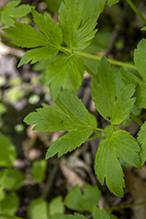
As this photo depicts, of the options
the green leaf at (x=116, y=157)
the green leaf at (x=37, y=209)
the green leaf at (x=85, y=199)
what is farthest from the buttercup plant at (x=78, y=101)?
the green leaf at (x=37, y=209)

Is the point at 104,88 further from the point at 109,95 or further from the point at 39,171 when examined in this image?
the point at 39,171

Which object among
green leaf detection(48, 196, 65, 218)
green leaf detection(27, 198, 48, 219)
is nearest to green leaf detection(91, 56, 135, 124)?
green leaf detection(48, 196, 65, 218)

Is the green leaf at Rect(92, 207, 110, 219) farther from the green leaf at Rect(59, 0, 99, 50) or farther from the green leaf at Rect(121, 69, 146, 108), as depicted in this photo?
the green leaf at Rect(59, 0, 99, 50)

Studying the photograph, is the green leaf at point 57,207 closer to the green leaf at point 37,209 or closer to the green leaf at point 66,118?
the green leaf at point 37,209

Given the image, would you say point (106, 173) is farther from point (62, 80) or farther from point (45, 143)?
point (45, 143)

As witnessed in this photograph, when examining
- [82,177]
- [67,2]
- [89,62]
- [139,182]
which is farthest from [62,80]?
[82,177]

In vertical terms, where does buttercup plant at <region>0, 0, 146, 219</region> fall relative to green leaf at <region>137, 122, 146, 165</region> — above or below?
above
